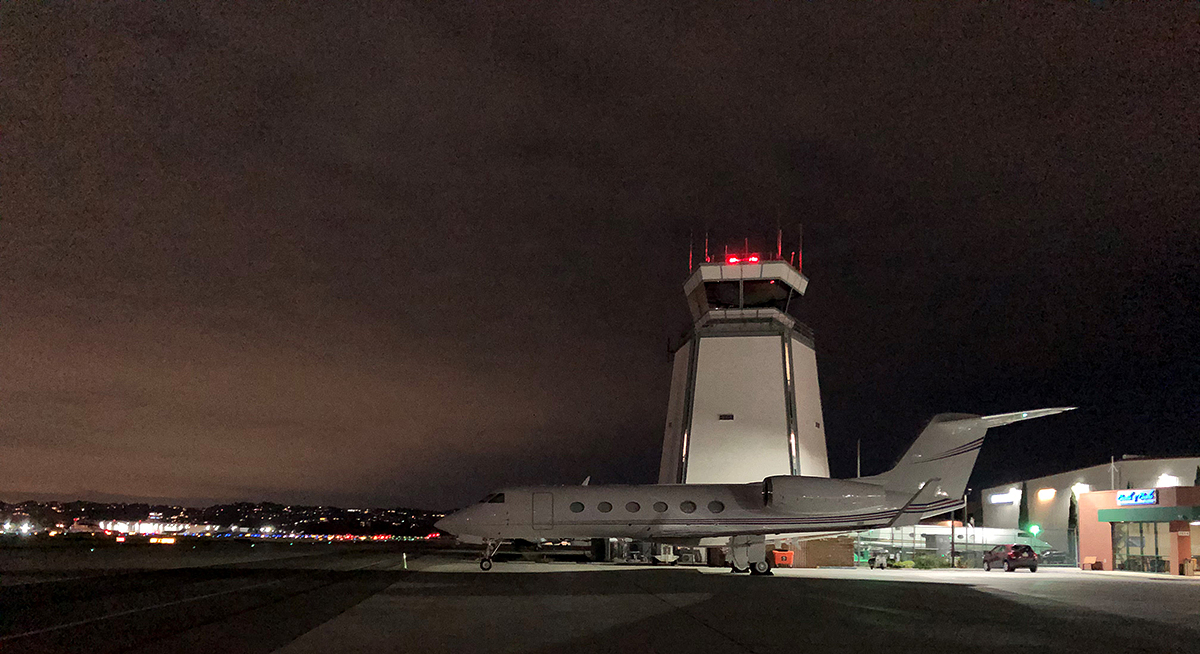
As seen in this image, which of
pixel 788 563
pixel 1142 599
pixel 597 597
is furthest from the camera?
pixel 788 563

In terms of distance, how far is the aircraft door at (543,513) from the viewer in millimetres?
30438

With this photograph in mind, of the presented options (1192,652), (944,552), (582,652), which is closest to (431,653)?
(582,652)

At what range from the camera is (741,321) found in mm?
48219

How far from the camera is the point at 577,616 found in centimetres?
1479

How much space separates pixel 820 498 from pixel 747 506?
2394mm

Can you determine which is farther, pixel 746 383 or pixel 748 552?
pixel 746 383

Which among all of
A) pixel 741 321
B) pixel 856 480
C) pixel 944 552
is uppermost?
pixel 741 321

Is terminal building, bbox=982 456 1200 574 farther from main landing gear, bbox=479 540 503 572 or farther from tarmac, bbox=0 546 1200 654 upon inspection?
main landing gear, bbox=479 540 503 572

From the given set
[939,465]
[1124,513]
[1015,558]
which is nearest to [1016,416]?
[939,465]

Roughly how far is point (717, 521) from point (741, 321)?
64.6 feet

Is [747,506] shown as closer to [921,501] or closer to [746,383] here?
[921,501]

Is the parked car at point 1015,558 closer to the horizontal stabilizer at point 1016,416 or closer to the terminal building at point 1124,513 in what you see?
the terminal building at point 1124,513

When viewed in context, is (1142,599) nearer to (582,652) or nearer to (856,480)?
(856,480)

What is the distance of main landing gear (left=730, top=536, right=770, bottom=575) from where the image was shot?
30.3 metres
